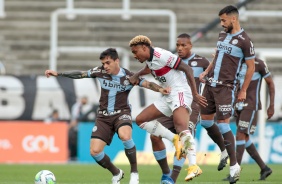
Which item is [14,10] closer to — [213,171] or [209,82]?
[213,171]

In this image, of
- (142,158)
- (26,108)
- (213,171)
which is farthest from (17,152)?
(213,171)

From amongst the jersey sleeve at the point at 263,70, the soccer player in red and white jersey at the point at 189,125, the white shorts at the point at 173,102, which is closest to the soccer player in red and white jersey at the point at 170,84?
the white shorts at the point at 173,102

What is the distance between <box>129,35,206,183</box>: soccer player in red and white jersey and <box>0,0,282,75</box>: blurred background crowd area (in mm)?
13542

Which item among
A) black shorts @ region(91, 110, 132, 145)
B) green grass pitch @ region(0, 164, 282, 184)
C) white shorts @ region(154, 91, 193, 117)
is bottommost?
green grass pitch @ region(0, 164, 282, 184)

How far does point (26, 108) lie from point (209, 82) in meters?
10.4

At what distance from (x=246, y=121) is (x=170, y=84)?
320 cm

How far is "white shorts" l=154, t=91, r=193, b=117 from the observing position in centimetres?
1269

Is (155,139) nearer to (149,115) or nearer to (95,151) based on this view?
(149,115)

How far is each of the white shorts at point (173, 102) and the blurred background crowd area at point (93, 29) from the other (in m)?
13.5

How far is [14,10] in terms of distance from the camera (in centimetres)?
2834

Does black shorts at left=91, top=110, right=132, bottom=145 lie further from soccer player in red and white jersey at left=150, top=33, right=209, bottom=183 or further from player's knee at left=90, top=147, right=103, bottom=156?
soccer player in red and white jersey at left=150, top=33, right=209, bottom=183

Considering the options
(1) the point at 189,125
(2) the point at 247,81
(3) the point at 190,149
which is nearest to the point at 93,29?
(1) the point at 189,125

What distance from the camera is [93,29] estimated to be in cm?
2753

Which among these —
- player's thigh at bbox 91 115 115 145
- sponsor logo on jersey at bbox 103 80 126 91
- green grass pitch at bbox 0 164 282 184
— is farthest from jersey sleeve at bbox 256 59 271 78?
player's thigh at bbox 91 115 115 145
